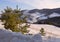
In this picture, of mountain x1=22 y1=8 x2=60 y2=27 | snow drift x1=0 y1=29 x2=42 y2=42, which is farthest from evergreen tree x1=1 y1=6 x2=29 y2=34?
mountain x1=22 y1=8 x2=60 y2=27

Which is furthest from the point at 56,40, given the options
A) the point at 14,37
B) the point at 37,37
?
the point at 14,37

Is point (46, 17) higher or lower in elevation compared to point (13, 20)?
lower

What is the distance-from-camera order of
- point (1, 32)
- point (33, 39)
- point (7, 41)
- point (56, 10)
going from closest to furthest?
1. point (33, 39)
2. point (7, 41)
3. point (1, 32)
4. point (56, 10)

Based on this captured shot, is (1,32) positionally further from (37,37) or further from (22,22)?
(22,22)

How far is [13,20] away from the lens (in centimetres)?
1194

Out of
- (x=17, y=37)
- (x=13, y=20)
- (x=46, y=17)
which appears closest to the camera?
(x=17, y=37)

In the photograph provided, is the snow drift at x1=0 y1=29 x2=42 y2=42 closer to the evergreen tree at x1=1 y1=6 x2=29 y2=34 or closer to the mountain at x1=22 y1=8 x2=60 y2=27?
the evergreen tree at x1=1 y1=6 x2=29 y2=34

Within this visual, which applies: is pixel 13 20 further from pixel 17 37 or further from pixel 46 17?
pixel 46 17

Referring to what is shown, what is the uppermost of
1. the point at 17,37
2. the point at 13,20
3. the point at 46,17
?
the point at 17,37

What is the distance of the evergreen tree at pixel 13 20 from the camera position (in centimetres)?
1185

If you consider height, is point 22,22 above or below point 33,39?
below

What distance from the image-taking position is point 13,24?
39.0 ft

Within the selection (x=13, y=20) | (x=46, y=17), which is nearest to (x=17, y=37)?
(x=13, y=20)

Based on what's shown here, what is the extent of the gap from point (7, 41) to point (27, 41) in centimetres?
57
